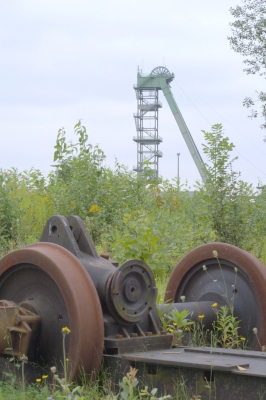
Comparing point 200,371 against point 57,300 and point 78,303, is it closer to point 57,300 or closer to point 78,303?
point 78,303

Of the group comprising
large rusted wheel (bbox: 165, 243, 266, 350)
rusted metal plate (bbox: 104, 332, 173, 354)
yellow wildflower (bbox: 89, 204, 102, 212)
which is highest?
yellow wildflower (bbox: 89, 204, 102, 212)

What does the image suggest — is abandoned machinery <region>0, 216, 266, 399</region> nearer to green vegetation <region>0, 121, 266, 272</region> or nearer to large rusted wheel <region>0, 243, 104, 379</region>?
large rusted wheel <region>0, 243, 104, 379</region>

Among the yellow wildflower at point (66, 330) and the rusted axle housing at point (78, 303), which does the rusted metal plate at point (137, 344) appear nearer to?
the rusted axle housing at point (78, 303)

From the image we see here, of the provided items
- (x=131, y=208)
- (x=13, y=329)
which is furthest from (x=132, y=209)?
(x=13, y=329)

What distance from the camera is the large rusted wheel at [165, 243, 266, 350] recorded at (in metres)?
4.50

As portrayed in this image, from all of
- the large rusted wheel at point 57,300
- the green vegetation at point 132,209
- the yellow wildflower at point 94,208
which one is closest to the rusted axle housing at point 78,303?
the large rusted wheel at point 57,300

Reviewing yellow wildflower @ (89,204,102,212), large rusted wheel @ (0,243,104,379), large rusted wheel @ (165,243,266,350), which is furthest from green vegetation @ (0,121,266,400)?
large rusted wheel @ (0,243,104,379)

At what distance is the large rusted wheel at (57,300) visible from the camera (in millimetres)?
3535

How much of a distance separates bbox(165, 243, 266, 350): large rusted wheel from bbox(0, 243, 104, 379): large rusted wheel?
4.12ft

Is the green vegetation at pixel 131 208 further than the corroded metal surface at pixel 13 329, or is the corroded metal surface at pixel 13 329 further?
the green vegetation at pixel 131 208

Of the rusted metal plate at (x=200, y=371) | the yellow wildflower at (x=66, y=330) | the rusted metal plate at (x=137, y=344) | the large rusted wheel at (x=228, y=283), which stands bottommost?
the rusted metal plate at (x=200, y=371)

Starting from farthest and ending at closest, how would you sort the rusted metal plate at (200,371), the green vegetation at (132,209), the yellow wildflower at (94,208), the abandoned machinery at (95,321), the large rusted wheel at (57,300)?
the yellow wildflower at (94,208), the green vegetation at (132,209), the large rusted wheel at (57,300), the abandoned machinery at (95,321), the rusted metal plate at (200,371)

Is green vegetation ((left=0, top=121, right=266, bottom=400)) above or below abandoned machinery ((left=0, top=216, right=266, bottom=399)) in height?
above

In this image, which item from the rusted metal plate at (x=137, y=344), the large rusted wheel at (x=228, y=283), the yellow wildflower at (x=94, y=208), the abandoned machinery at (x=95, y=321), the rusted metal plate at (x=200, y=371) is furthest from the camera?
the yellow wildflower at (x=94, y=208)
